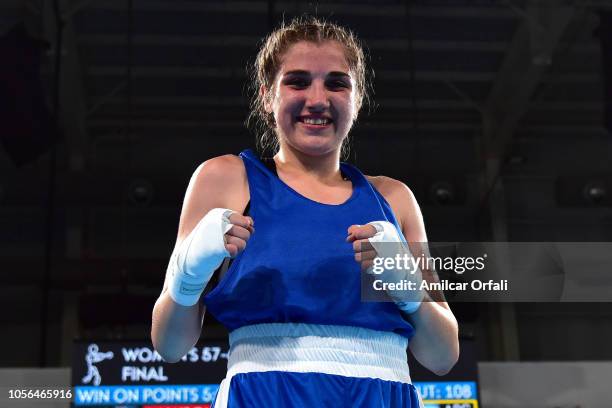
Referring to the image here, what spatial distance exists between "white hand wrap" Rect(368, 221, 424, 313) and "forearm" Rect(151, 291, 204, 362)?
300 millimetres

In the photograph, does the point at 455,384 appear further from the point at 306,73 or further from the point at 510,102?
the point at 510,102

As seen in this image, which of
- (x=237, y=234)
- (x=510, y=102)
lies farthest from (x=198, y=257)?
(x=510, y=102)

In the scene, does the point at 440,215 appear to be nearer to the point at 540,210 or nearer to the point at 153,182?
the point at 540,210

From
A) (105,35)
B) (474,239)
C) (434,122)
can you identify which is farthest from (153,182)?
(474,239)

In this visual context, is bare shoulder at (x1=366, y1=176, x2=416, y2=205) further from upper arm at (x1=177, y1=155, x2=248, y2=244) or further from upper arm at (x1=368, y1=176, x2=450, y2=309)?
upper arm at (x1=177, y1=155, x2=248, y2=244)

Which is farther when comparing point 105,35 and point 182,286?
point 105,35

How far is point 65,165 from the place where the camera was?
313 inches

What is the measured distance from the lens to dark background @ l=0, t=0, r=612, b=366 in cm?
650

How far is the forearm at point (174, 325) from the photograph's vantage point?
1.23 meters

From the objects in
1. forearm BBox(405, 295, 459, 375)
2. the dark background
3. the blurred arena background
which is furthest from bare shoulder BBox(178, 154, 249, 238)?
the dark background

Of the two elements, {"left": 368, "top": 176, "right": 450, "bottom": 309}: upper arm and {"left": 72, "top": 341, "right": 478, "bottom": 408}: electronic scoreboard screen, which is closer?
{"left": 368, "top": 176, "right": 450, "bottom": 309}: upper arm

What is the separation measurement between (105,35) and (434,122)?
331cm

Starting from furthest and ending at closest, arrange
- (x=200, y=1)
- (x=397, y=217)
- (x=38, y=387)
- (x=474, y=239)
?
(x=474, y=239) → (x=200, y=1) → (x=38, y=387) → (x=397, y=217)

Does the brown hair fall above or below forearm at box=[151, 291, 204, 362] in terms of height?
above
